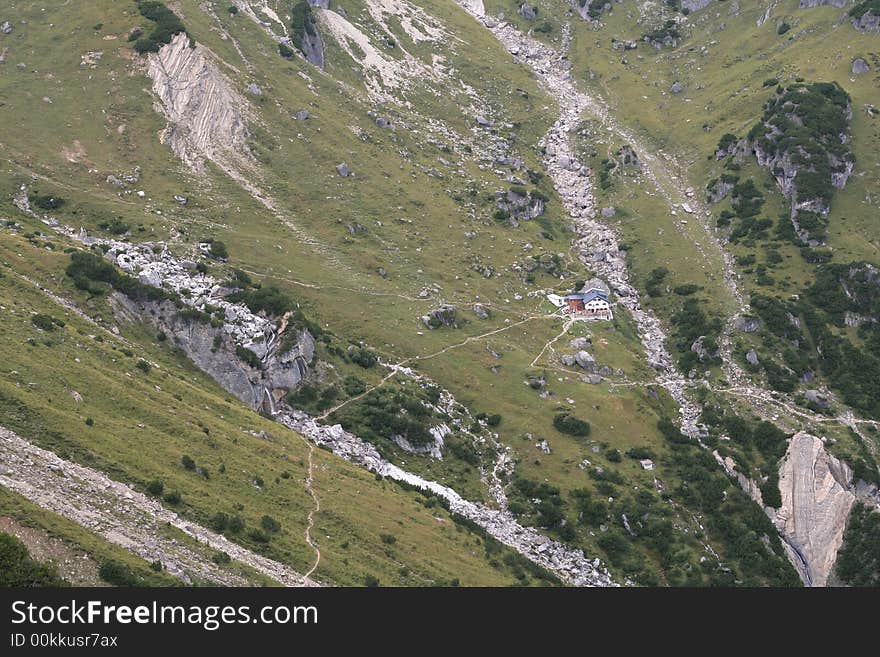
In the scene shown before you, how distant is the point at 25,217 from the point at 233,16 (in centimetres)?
7557

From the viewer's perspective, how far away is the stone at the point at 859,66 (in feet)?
571

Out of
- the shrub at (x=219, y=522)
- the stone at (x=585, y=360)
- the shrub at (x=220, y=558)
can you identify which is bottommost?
the shrub at (x=219, y=522)

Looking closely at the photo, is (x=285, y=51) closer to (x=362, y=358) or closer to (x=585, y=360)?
A: (x=362, y=358)

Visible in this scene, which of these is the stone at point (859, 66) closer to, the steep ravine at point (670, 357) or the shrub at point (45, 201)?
the steep ravine at point (670, 357)

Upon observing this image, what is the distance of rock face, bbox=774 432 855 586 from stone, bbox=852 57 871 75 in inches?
4011

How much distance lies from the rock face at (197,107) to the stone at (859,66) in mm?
124853

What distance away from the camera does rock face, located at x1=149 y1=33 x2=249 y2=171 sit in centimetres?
13262

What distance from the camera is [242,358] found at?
3686 inches

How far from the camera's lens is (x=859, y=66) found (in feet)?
574

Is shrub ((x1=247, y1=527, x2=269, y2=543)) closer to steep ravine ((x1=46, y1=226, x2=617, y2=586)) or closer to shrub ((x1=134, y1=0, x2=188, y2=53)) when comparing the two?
steep ravine ((x1=46, y1=226, x2=617, y2=586))

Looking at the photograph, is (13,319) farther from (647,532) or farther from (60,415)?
(647,532)

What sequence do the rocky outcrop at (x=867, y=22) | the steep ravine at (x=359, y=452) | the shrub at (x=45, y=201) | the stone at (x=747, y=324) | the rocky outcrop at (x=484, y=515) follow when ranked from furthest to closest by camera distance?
1. the rocky outcrop at (x=867, y=22)
2. the stone at (x=747, y=324)
3. the shrub at (x=45, y=201)
4. the steep ravine at (x=359, y=452)
5. the rocky outcrop at (x=484, y=515)

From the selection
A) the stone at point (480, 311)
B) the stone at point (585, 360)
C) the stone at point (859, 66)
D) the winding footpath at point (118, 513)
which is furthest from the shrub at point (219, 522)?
the stone at point (859, 66)

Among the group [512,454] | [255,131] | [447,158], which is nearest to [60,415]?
[512,454]
